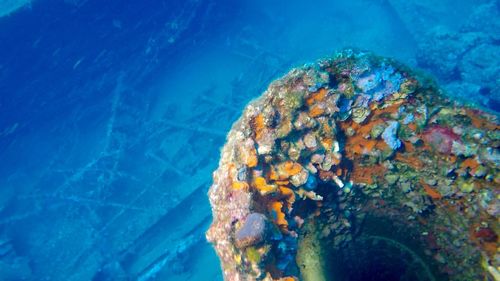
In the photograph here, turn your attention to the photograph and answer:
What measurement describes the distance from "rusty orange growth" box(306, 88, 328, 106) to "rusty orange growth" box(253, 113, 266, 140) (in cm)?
37

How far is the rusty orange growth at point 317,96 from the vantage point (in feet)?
7.77

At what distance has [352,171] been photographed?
8.33ft

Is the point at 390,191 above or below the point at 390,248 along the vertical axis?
above

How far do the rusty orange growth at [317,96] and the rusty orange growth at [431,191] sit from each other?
94 centimetres

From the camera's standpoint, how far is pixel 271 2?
1491 cm

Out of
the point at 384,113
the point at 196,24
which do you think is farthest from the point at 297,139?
the point at 196,24

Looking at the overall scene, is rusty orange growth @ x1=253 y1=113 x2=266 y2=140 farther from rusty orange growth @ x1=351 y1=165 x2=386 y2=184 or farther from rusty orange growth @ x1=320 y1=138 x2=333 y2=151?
rusty orange growth @ x1=351 y1=165 x2=386 y2=184

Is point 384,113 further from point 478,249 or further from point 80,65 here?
point 80,65

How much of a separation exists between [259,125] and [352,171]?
0.84m

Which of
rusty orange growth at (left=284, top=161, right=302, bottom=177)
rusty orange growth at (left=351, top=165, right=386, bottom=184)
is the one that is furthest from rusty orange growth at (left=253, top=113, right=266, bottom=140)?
rusty orange growth at (left=351, top=165, right=386, bottom=184)

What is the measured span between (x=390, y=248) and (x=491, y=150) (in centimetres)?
124

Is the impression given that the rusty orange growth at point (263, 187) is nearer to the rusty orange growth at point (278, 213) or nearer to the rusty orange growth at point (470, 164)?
the rusty orange growth at point (278, 213)

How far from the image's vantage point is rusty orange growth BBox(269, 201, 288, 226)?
2.13 m

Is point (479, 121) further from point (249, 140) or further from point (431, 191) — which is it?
point (249, 140)
